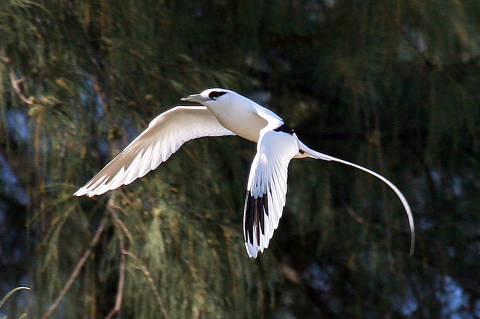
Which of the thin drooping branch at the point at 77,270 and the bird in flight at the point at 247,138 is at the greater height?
the bird in flight at the point at 247,138

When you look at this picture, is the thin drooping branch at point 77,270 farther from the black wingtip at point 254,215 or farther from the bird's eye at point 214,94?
the black wingtip at point 254,215

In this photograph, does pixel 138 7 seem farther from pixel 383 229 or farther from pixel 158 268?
pixel 383 229

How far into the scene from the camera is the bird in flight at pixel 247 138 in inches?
57.4

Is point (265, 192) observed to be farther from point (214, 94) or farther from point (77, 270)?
point (77, 270)

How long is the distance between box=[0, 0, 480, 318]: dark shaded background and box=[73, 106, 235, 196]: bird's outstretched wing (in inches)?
1.3

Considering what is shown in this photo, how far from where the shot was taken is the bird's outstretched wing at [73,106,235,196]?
1804 mm

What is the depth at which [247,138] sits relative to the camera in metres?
1.97

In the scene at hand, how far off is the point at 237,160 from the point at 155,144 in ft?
0.79

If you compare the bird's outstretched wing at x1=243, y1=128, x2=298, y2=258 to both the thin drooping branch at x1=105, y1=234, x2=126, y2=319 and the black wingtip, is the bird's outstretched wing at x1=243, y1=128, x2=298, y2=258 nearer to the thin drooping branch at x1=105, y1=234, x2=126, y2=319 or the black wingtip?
the black wingtip

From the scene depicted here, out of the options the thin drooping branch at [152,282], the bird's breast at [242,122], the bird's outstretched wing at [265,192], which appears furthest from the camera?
the bird's breast at [242,122]

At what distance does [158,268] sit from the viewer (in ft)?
5.86

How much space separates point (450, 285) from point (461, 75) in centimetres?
74

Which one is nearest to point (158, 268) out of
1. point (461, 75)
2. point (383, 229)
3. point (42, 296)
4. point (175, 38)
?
point (42, 296)

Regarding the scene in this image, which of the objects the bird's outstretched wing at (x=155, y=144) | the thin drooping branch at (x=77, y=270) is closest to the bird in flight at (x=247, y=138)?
the bird's outstretched wing at (x=155, y=144)
